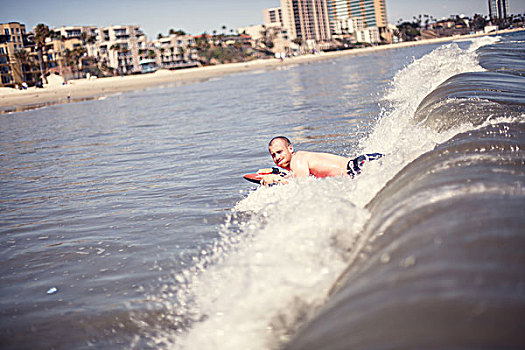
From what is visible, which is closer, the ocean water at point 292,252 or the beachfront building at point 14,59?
the ocean water at point 292,252

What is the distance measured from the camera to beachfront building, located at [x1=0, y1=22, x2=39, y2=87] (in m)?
80.8

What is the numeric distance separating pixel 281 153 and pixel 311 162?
1.29ft

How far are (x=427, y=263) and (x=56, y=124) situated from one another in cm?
2205

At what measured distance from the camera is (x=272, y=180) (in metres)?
6.61

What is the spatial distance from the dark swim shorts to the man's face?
0.75 metres

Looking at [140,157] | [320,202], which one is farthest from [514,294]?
[140,157]

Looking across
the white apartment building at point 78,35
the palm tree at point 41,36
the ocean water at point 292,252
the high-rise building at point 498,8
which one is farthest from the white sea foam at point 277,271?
the high-rise building at point 498,8

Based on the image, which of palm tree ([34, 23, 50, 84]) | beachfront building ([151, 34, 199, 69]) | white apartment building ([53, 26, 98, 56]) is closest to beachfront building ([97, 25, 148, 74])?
white apartment building ([53, 26, 98, 56])

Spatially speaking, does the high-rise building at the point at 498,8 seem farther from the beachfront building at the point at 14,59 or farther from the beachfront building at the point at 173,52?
the beachfront building at the point at 14,59

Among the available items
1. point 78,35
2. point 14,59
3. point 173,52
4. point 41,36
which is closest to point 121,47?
point 78,35

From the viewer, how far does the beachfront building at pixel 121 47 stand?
115m

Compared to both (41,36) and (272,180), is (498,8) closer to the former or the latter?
(41,36)

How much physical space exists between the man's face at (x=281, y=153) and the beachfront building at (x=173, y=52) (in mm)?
118931

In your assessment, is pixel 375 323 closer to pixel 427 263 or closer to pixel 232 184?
pixel 427 263
